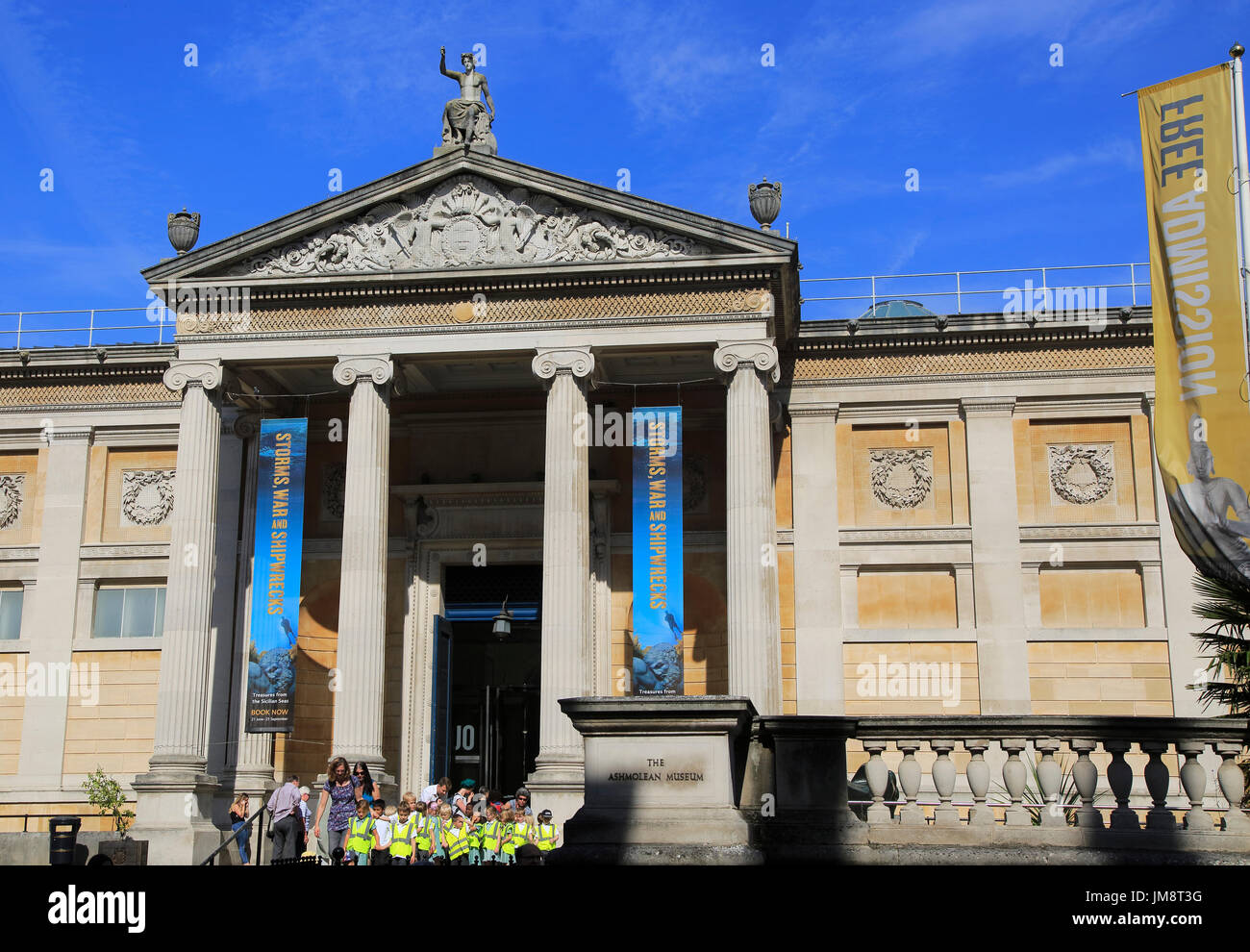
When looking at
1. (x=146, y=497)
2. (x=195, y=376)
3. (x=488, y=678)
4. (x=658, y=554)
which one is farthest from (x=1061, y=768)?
(x=146, y=497)

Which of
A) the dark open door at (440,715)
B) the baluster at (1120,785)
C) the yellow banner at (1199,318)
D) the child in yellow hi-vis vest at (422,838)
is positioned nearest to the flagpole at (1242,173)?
the yellow banner at (1199,318)

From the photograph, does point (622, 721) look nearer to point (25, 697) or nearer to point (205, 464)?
point (205, 464)

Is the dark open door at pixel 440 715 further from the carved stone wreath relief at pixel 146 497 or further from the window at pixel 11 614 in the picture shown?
the window at pixel 11 614

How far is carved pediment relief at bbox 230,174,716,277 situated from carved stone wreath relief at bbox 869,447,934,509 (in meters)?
6.55

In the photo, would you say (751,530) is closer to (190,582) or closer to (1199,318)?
(190,582)

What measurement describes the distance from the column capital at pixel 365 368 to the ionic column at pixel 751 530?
21.5 feet

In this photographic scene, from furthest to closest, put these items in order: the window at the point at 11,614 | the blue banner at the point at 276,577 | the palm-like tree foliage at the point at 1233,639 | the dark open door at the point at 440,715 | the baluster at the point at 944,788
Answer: the window at the point at 11,614
the dark open door at the point at 440,715
the blue banner at the point at 276,577
the baluster at the point at 944,788
the palm-like tree foliage at the point at 1233,639

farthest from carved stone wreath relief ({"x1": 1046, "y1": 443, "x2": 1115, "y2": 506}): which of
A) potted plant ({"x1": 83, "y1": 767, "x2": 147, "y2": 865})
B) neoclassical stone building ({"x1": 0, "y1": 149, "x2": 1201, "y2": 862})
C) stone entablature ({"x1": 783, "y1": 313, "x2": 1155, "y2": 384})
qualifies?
potted plant ({"x1": 83, "y1": 767, "x2": 147, "y2": 865})

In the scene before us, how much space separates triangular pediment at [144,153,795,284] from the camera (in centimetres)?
2720

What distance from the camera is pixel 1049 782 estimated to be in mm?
11172

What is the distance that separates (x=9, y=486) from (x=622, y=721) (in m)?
25.7

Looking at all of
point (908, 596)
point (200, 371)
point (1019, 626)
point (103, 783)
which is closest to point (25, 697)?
point (103, 783)

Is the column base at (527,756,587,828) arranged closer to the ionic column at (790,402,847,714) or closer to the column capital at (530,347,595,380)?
the ionic column at (790,402,847,714)

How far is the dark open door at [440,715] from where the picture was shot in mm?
29469
